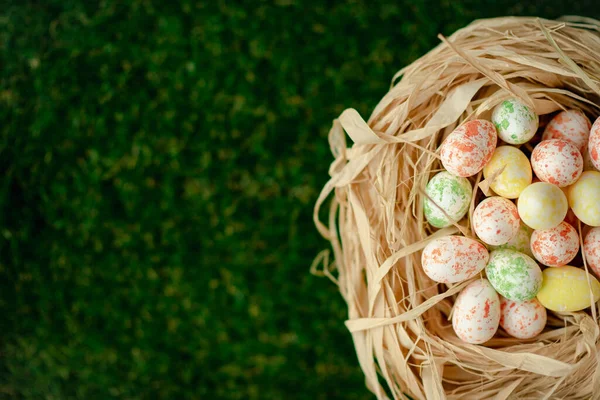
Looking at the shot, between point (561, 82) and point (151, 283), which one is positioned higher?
point (561, 82)

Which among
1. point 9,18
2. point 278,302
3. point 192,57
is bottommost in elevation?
point 278,302

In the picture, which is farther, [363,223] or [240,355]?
[240,355]

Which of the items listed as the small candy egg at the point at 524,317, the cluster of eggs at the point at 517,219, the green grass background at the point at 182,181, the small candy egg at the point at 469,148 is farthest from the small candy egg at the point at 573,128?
the green grass background at the point at 182,181

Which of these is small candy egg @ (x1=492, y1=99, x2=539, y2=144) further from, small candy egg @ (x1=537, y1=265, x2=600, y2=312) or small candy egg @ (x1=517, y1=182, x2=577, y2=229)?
small candy egg @ (x1=537, y1=265, x2=600, y2=312)

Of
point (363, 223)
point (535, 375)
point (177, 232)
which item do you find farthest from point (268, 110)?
point (535, 375)

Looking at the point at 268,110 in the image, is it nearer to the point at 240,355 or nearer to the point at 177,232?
the point at 177,232

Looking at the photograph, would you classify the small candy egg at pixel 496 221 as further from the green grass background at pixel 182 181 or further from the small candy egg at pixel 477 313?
the green grass background at pixel 182 181

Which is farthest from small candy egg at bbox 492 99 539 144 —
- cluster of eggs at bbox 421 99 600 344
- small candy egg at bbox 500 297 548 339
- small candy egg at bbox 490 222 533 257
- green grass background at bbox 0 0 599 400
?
green grass background at bbox 0 0 599 400
